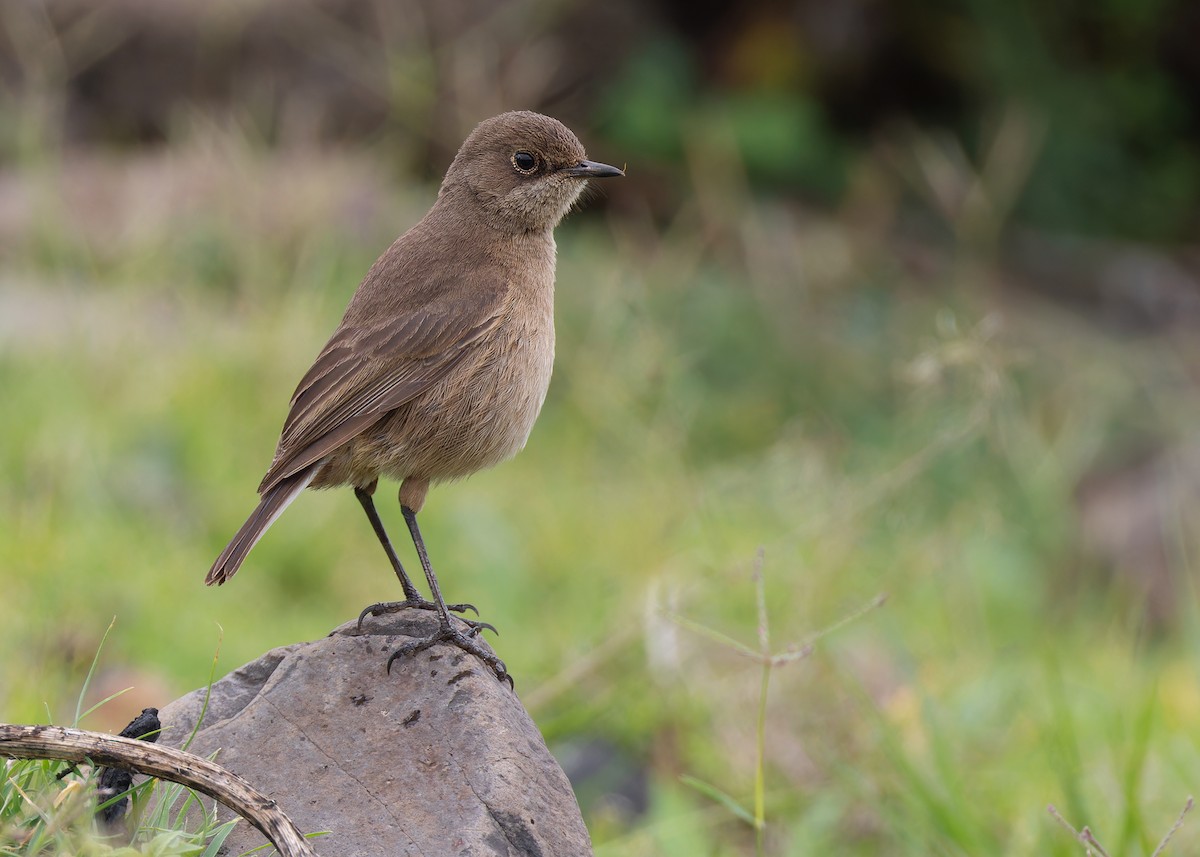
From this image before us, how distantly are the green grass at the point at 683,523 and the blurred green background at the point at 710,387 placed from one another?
0.03 meters

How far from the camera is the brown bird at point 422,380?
12.8 feet

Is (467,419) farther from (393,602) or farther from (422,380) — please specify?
(393,602)

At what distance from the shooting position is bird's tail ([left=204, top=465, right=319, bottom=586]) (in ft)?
11.4

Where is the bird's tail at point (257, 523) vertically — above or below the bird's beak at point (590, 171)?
below

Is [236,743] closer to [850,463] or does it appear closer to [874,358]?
[850,463]

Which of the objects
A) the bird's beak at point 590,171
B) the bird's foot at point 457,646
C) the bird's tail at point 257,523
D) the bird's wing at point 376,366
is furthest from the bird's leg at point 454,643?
the bird's beak at point 590,171

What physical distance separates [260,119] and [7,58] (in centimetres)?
230

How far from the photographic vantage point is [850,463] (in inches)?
277

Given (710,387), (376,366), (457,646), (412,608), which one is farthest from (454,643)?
(710,387)

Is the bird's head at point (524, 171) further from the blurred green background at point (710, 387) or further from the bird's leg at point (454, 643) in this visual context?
the bird's leg at point (454, 643)

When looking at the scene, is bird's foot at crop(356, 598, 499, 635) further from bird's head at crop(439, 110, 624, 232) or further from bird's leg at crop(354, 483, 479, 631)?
bird's head at crop(439, 110, 624, 232)

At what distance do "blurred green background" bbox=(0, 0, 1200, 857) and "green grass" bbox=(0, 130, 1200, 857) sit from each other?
0.10ft

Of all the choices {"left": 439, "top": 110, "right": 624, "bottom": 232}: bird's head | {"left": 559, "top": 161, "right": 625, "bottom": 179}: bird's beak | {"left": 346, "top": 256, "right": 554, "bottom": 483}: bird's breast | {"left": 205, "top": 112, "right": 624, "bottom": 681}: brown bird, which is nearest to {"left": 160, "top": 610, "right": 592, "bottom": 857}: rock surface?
{"left": 205, "top": 112, "right": 624, "bottom": 681}: brown bird

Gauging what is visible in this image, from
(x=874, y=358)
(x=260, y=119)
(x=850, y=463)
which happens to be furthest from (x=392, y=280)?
(x=260, y=119)
